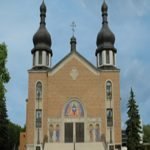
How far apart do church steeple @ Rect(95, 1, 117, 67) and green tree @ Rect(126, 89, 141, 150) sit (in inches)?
204

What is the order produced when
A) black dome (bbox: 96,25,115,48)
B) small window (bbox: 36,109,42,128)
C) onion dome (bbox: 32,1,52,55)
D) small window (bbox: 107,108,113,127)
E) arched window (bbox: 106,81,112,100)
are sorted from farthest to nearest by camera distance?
black dome (bbox: 96,25,115,48), onion dome (bbox: 32,1,52,55), arched window (bbox: 106,81,112,100), small window (bbox: 36,109,42,128), small window (bbox: 107,108,113,127)

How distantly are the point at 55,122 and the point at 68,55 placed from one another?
732 cm

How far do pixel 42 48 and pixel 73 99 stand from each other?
641 centimetres

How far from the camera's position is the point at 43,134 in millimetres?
38281

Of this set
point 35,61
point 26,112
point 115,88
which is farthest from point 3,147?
point 115,88

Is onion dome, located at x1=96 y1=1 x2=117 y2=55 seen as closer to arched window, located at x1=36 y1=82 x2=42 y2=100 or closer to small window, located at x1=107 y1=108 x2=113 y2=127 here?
small window, located at x1=107 y1=108 x2=113 y2=127

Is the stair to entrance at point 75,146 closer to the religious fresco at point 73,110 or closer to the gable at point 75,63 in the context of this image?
the religious fresco at point 73,110

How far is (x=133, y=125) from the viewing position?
137ft

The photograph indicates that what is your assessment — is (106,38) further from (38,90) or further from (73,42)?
(38,90)

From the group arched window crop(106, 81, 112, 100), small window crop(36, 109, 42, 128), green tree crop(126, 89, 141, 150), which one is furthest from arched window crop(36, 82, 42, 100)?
green tree crop(126, 89, 141, 150)

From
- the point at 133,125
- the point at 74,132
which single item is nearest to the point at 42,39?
the point at 74,132

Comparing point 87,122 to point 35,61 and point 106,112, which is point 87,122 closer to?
point 106,112

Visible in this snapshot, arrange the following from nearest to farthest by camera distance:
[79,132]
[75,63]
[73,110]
→ 1. [79,132]
2. [73,110]
3. [75,63]

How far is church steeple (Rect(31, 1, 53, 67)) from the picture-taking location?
41.0 metres
